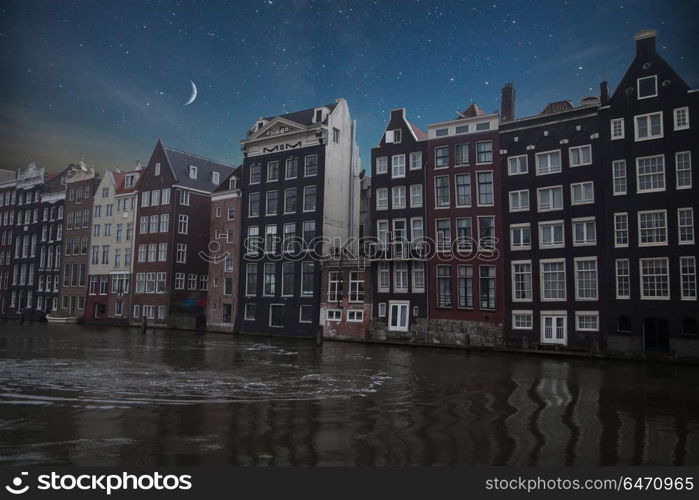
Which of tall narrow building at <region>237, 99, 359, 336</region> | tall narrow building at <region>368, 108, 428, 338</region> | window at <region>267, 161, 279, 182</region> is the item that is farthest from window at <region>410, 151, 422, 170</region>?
window at <region>267, 161, 279, 182</region>

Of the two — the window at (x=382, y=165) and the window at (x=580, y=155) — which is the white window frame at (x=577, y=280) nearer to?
the window at (x=580, y=155)

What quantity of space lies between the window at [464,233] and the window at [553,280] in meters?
4.42

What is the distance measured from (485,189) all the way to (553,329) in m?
8.86

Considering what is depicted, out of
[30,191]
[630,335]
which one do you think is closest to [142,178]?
[30,191]

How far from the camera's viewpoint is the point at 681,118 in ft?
84.7

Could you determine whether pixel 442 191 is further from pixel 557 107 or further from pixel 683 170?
pixel 683 170

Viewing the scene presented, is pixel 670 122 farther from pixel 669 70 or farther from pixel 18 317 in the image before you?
pixel 18 317

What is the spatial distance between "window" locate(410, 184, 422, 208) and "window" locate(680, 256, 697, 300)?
14847 mm

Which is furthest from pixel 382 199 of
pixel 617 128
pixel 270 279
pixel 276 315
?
pixel 617 128

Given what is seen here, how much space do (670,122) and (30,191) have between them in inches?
2139

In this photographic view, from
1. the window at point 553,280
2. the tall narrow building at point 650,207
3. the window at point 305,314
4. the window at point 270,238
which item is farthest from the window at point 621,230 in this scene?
the window at point 270,238

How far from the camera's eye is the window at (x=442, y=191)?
33.9m

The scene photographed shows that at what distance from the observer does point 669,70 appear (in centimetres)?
2600

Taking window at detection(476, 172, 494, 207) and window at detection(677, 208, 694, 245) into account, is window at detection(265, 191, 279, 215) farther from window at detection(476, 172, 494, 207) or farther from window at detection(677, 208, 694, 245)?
window at detection(677, 208, 694, 245)
